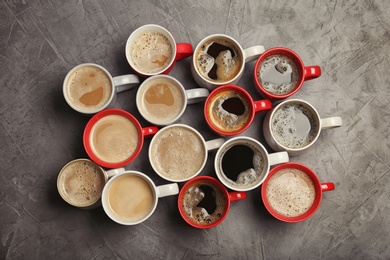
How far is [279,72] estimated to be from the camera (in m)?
2.42

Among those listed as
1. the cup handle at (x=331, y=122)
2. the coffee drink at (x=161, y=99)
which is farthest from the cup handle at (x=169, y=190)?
the cup handle at (x=331, y=122)

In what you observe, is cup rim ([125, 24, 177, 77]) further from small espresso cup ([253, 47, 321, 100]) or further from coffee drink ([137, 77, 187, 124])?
small espresso cup ([253, 47, 321, 100])

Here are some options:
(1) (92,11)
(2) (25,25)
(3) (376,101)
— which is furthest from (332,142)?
(2) (25,25)

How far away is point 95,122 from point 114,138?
12cm

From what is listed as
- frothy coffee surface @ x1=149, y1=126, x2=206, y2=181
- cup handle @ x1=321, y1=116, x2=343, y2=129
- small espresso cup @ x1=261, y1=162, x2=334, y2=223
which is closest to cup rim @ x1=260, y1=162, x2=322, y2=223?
small espresso cup @ x1=261, y1=162, x2=334, y2=223

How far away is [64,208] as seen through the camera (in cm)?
235

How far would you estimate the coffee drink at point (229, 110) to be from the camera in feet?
7.76

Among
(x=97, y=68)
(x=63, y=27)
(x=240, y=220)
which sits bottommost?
(x=240, y=220)

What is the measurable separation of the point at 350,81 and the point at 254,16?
1.98 feet

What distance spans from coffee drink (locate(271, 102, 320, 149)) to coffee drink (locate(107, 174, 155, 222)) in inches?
27.1

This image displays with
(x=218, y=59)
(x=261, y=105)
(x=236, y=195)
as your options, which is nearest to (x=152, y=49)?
(x=218, y=59)

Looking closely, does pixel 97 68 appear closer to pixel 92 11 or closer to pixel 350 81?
pixel 92 11

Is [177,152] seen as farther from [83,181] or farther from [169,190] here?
[83,181]

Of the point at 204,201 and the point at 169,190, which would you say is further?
A: the point at 204,201
